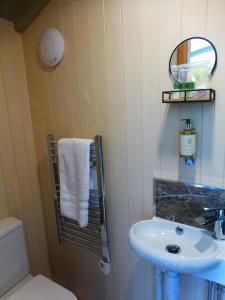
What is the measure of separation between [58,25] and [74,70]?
0.31 meters

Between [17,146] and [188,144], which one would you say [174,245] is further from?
[17,146]

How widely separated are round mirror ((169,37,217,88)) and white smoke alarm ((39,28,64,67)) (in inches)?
29.5

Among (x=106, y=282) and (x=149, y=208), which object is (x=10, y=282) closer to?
(x=106, y=282)

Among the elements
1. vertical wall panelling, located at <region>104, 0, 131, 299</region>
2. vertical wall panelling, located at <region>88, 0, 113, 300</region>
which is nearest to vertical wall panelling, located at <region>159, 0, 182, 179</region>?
vertical wall panelling, located at <region>104, 0, 131, 299</region>

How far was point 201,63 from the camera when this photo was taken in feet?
3.33

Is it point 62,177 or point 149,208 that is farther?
point 62,177

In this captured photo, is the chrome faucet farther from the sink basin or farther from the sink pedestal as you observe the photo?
the sink pedestal

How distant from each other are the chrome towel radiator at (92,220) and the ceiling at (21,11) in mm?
809

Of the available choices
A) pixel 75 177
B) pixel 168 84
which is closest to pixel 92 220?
pixel 75 177

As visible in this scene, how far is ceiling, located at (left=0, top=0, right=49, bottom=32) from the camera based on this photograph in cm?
142

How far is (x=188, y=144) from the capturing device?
1.05 m

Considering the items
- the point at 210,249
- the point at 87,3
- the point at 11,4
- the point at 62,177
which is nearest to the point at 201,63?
the point at 87,3

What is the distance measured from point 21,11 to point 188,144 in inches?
55.9

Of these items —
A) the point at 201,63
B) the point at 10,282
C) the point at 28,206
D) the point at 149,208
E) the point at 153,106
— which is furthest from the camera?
the point at 28,206
